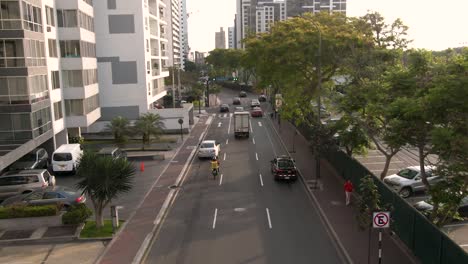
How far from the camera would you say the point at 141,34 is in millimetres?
50750

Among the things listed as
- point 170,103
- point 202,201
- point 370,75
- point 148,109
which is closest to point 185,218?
point 202,201

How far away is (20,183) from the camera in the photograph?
1086 inches

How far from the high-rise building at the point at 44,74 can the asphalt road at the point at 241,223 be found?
1135cm

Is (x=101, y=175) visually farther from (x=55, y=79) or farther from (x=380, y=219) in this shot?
(x=55, y=79)

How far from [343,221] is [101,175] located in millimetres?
11875

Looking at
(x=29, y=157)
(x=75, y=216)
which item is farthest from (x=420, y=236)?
(x=29, y=157)

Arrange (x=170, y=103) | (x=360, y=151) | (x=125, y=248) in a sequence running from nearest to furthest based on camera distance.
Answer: (x=125, y=248) < (x=360, y=151) < (x=170, y=103)

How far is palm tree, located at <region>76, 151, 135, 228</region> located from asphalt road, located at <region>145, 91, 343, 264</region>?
10.1ft

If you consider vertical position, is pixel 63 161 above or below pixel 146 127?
below

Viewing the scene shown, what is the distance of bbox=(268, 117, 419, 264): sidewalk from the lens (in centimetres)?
1800

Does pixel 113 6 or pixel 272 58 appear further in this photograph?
pixel 113 6

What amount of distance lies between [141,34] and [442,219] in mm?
40514

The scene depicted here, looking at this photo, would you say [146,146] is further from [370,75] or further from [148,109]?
[370,75]

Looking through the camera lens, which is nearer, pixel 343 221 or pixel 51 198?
pixel 343 221
